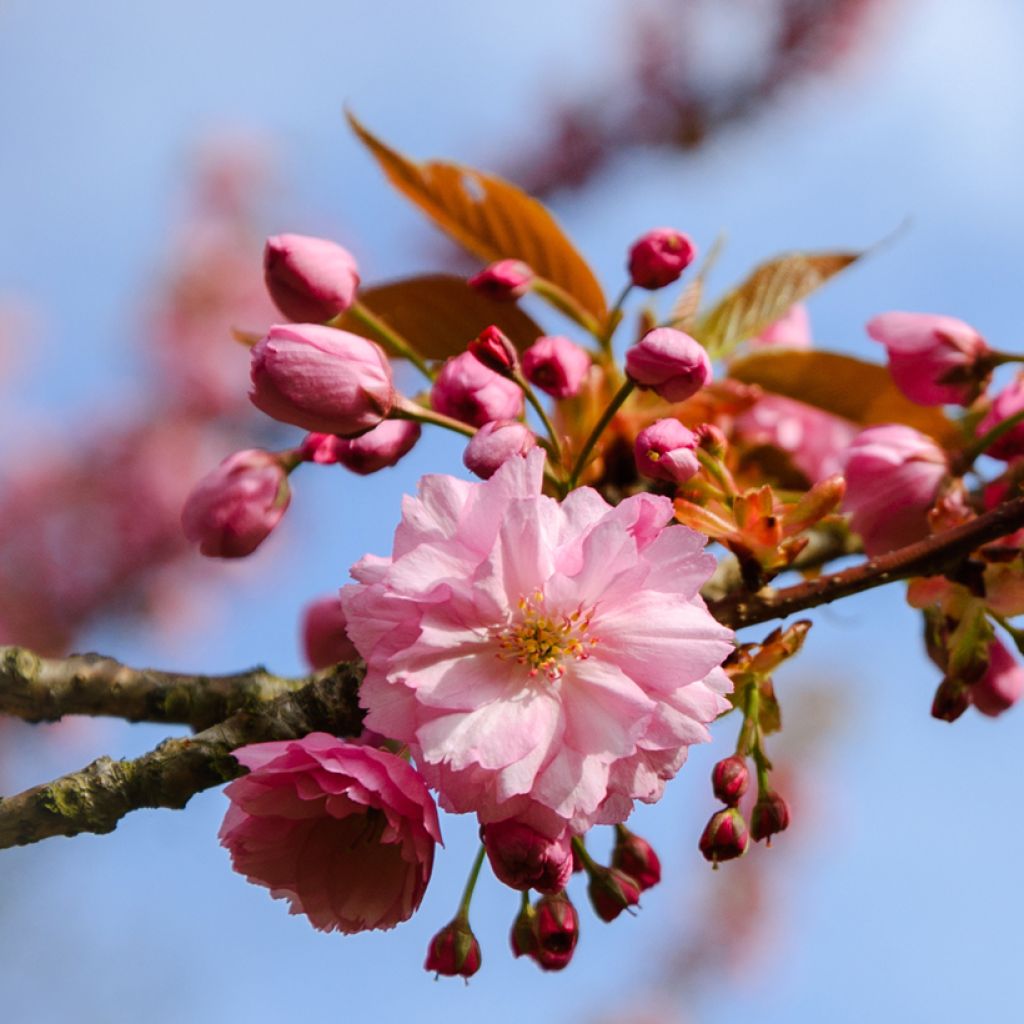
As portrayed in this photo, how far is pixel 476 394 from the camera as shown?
0.81 metres

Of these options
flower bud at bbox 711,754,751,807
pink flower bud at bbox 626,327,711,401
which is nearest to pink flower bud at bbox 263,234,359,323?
pink flower bud at bbox 626,327,711,401

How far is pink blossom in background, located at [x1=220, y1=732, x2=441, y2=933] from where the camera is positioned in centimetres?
66

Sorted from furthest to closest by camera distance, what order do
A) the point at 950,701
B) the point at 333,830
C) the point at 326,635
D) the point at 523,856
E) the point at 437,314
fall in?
the point at 437,314 < the point at 326,635 < the point at 950,701 < the point at 333,830 < the point at 523,856

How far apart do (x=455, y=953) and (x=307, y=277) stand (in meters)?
0.52

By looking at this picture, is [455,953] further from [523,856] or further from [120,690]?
[120,690]

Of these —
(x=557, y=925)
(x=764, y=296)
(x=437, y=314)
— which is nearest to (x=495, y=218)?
(x=437, y=314)

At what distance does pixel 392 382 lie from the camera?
0.80 m

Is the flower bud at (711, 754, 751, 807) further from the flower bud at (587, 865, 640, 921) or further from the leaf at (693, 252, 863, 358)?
the leaf at (693, 252, 863, 358)

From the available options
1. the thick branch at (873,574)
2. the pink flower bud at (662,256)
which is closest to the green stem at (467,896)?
the thick branch at (873,574)

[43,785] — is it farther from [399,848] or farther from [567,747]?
[567,747]

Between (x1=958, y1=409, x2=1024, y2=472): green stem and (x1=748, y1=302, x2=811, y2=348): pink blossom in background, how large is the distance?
337mm

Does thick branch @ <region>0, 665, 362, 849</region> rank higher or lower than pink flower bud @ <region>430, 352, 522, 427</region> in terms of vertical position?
lower

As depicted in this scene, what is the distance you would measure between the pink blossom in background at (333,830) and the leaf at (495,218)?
24.2 inches

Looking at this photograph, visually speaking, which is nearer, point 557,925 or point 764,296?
point 557,925
